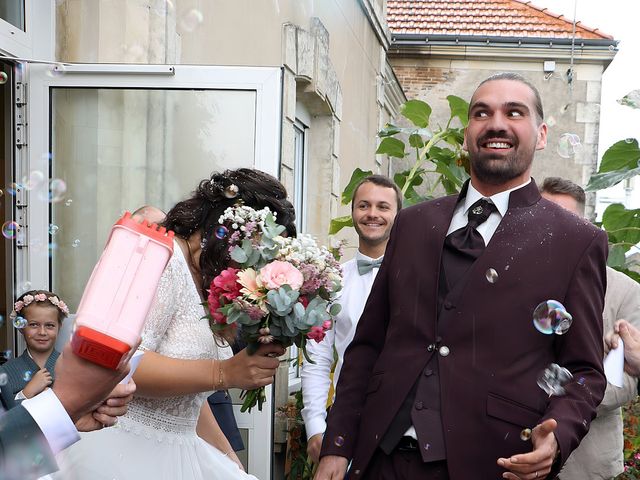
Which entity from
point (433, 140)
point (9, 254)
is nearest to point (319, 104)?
point (433, 140)

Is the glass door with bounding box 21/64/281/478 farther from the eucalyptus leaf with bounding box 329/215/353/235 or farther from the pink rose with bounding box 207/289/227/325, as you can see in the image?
the pink rose with bounding box 207/289/227/325

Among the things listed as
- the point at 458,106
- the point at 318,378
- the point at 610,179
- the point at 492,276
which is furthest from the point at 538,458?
the point at 458,106

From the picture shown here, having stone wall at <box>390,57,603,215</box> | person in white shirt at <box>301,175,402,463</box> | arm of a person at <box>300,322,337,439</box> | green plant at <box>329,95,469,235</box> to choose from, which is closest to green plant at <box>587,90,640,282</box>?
person in white shirt at <box>301,175,402,463</box>

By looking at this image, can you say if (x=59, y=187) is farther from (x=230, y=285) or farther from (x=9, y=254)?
(x=230, y=285)

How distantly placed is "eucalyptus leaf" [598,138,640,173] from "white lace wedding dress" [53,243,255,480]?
3.04 m

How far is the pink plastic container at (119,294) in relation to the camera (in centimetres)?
133

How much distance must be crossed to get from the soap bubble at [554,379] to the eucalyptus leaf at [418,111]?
505 centimetres

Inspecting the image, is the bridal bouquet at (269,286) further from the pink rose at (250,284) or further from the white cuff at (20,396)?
the white cuff at (20,396)

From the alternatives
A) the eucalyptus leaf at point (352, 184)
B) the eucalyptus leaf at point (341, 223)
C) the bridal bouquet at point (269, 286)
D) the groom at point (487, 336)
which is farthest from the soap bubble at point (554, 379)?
the eucalyptus leaf at point (352, 184)

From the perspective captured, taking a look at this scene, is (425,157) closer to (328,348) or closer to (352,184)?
(352,184)

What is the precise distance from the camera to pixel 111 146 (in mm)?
5039

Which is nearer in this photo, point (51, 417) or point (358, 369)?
point (51, 417)

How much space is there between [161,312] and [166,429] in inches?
16.8

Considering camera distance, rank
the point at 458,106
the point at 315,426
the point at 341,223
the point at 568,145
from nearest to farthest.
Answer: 1. the point at 315,426
2. the point at 568,145
3. the point at 341,223
4. the point at 458,106
